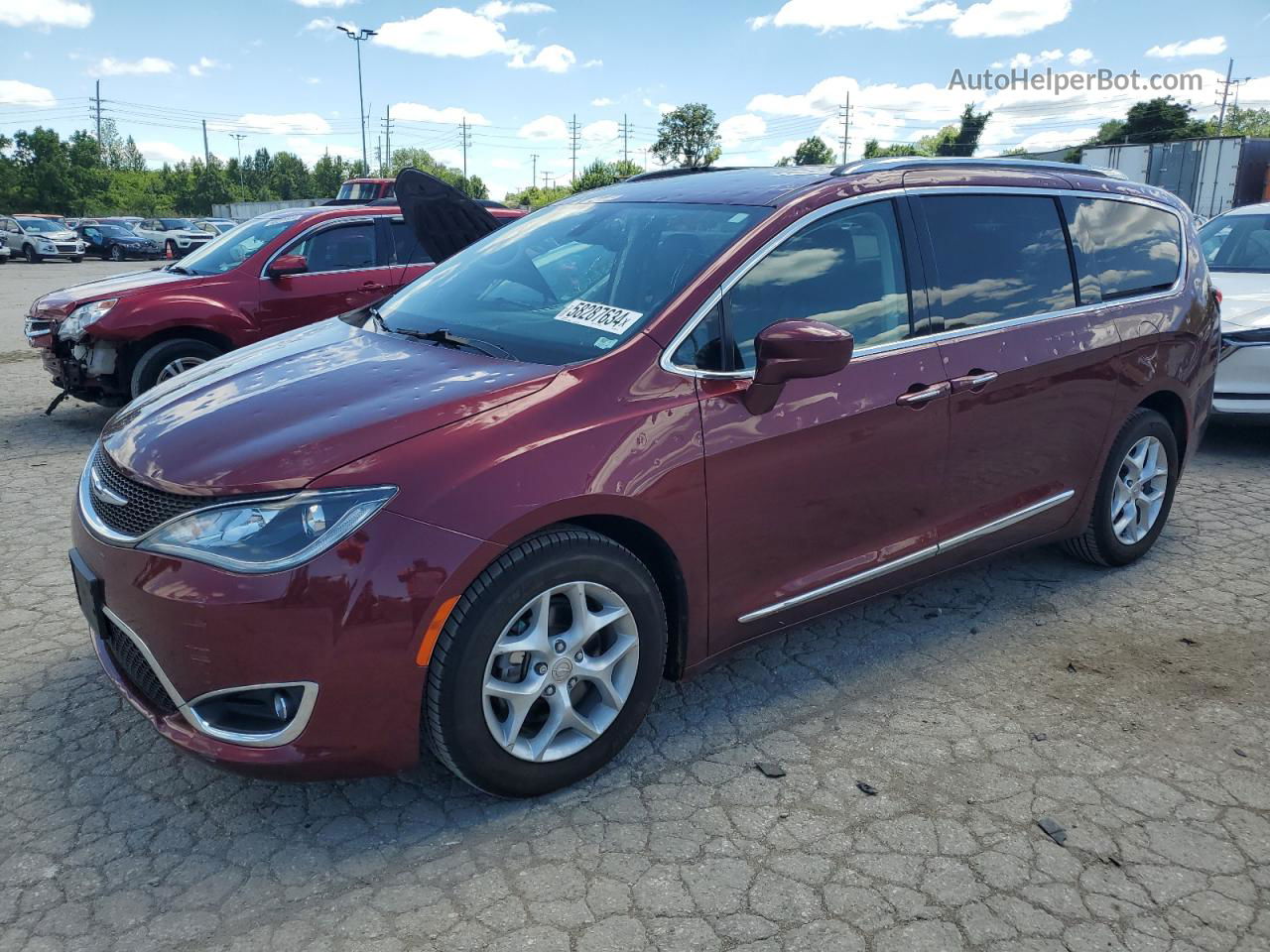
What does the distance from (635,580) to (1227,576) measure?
10.7ft

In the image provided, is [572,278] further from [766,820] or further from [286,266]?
[286,266]

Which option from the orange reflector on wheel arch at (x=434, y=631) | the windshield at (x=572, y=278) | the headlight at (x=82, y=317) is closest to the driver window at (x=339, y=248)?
the headlight at (x=82, y=317)

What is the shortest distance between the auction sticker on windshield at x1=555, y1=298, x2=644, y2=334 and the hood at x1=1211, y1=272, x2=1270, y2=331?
516cm

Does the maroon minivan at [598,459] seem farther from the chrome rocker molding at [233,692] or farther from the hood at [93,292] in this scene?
the hood at [93,292]

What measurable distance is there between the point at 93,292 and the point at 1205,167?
3150 cm

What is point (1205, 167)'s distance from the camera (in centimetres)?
2927

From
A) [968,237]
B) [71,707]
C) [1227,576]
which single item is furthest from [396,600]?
[1227,576]

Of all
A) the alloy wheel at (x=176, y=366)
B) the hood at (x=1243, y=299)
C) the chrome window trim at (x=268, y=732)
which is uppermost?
the hood at (x=1243, y=299)

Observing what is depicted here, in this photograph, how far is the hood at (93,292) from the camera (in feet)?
24.2

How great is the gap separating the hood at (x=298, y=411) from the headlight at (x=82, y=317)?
4.48 meters

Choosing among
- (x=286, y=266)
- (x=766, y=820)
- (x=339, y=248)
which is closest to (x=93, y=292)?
(x=286, y=266)

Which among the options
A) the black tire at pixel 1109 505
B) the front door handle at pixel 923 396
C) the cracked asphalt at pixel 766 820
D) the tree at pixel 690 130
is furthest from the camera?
the tree at pixel 690 130

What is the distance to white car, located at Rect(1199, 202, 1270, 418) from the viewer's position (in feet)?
21.2

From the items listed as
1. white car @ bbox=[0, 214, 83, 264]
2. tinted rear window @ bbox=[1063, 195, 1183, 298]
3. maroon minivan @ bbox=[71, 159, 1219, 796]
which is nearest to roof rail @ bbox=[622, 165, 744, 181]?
maroon minivan @ bbox=[71, 159, 1219, 796]
